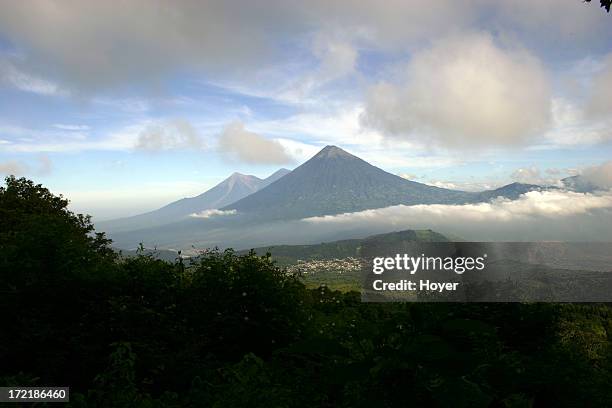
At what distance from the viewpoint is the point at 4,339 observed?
11078 mm

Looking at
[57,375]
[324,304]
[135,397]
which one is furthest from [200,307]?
[324,304]

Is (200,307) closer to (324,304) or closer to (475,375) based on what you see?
(324,304)

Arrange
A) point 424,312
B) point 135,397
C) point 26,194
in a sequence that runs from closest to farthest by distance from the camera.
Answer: point 424,312 < point 135,397 < point 26,194

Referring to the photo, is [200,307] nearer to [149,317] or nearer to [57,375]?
[149,317]

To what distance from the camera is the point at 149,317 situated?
42.0 feet

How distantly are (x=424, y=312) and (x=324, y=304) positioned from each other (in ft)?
74.5

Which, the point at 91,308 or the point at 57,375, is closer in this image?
the point at 57,375

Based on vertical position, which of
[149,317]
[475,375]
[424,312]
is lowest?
[149,317]

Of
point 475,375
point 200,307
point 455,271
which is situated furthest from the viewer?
point 455,271

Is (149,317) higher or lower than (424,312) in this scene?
lower

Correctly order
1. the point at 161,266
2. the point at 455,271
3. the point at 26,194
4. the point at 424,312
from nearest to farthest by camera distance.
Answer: the point at 424,312 < the point at 161,266 < the point at 455,271 < the point at 26,194

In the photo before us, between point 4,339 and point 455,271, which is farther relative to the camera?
point 455,271

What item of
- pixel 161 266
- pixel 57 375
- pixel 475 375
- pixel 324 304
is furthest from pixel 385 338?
pixel 324 304

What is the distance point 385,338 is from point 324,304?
2266 cm
